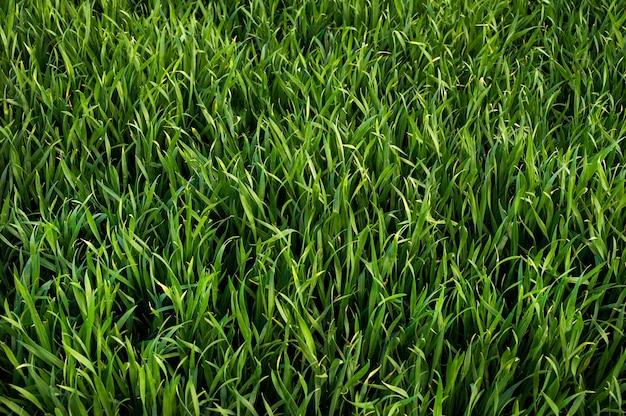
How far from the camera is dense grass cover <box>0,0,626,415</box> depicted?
1523mm

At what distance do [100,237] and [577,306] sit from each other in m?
1.01

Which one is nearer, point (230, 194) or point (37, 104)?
point (230, 194)

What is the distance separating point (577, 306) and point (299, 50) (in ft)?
3.71

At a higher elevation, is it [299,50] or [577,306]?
[299,50]

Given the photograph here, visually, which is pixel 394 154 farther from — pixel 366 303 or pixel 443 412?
pixel 443 412

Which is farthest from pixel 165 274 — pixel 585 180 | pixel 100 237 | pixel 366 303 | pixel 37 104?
pixel 585 180

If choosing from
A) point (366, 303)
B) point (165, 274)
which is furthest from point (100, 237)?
point (366, 303)

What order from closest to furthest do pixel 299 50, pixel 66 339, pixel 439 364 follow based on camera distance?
pixel 66 339
pixel 439 364
pixel 299 50

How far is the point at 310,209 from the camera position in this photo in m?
1.84

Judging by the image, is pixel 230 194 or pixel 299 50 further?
pixel 299 50

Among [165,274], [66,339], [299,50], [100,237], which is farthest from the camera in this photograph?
[299,50]

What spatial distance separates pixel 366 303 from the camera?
5.59 ft

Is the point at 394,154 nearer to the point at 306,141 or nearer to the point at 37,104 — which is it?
the point at 306,141

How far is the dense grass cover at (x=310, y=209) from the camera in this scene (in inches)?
60.0
